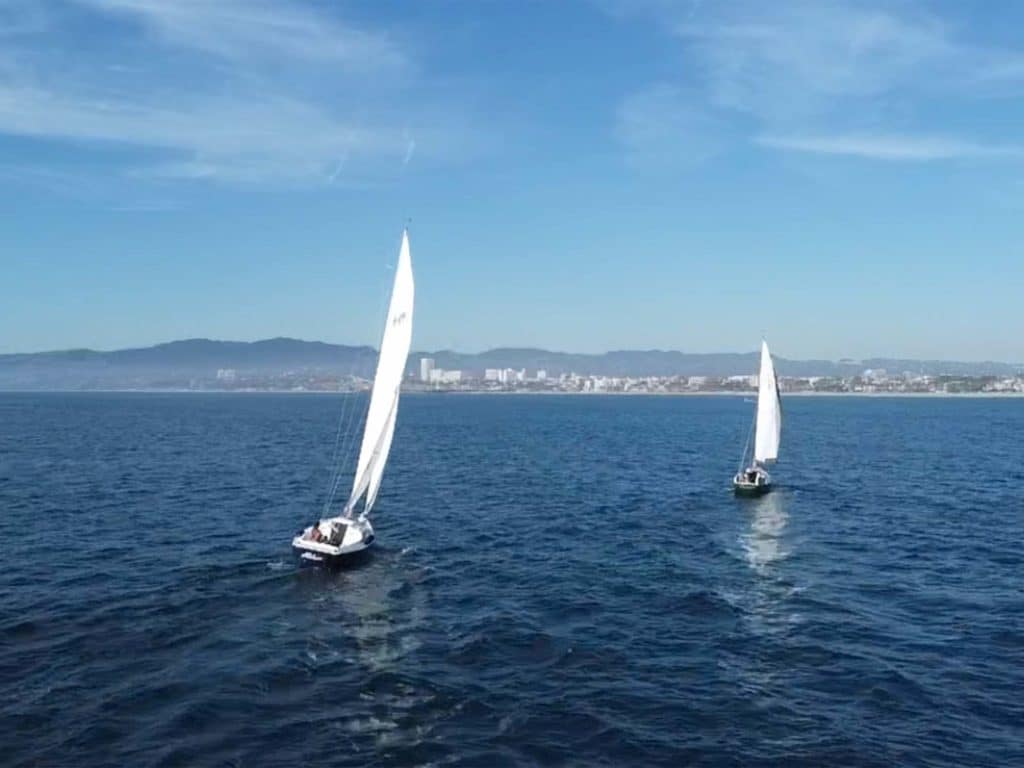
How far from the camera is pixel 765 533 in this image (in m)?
61.8

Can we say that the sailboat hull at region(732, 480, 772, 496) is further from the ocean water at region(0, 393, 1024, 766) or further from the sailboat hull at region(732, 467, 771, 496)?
the ocean water at region(0, 393, 1024, 766)

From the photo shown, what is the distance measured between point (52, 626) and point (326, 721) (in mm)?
16370

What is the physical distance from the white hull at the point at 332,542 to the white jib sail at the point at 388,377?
6.72 ft

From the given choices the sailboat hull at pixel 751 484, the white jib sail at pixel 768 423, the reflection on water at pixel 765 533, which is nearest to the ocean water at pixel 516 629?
the reflection on water at pixel 765 533

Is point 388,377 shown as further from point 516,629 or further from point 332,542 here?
point 516,629

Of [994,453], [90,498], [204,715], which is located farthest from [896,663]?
[994,453]

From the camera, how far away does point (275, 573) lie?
1891 inches

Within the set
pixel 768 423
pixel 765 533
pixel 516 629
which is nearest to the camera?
pixel 516 629

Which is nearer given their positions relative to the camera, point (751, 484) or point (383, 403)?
point (383, 403)

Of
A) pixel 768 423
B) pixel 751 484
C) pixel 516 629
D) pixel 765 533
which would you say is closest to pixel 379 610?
pixel 516 629

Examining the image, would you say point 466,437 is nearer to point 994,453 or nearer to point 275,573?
point 994,453

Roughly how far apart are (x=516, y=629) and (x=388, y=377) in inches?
788

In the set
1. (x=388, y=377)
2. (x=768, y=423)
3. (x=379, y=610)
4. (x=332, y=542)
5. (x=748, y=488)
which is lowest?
(x=379, y=610)

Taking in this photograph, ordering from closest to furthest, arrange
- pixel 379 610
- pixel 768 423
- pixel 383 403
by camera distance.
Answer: pixel 379 610 → pixel 383 403 → pixel 768 423
